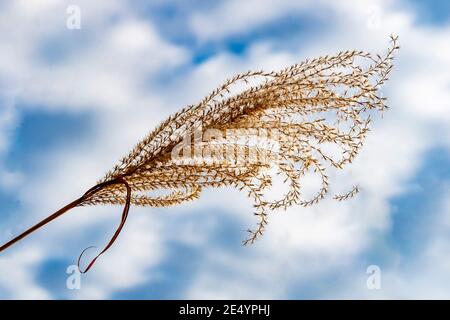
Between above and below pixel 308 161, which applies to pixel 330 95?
above

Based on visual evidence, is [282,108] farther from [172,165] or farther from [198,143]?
[172,165]

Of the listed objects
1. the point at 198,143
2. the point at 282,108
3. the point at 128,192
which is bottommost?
the point at 128,192

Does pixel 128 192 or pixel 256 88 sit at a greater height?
pixel 256 88

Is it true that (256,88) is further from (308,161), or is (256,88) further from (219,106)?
(308,161)
